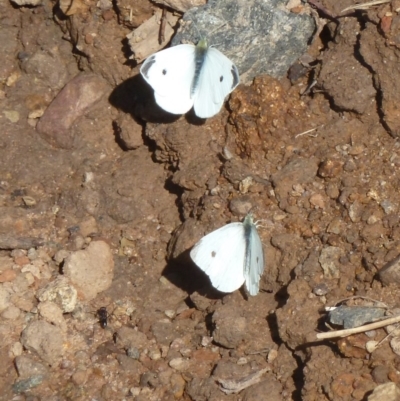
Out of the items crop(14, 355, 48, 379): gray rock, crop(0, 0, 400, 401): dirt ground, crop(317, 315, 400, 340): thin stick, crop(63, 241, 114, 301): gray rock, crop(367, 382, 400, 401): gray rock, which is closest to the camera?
crop(367, 382, 400, 401): gray rock

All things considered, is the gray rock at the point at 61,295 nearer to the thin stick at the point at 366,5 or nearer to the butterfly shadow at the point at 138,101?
the butterfly shadow at the point at 138,101

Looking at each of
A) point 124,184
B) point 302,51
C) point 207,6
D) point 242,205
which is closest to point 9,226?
point 124,184

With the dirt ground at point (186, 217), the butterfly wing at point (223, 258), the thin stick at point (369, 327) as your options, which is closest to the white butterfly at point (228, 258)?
the butterfly wing at point (223, 258)

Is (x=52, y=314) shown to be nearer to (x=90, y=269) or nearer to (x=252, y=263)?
(x=90, y=269)

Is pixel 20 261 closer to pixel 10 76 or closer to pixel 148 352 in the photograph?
pixel 148 352

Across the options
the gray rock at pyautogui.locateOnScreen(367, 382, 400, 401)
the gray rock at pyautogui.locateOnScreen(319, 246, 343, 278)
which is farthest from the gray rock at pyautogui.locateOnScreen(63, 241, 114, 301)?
the gray rock at pyautogui.locateOnScreen(367, 382, 400, 401)

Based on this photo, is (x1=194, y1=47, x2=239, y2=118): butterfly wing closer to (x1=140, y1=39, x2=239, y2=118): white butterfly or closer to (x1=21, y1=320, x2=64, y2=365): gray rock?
(x1=140, y1=39, x2=239, y2=118): white butterfly
